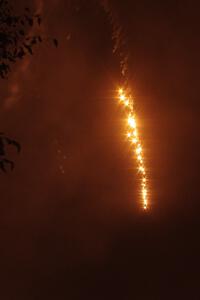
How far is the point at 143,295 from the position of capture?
481 inches

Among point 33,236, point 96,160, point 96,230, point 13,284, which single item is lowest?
point 13,284

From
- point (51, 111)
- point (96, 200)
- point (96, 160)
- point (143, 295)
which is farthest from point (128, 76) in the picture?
point (143, 295)

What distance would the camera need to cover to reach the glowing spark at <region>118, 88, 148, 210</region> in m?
11.1

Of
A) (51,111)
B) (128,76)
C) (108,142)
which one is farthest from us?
(108,142)

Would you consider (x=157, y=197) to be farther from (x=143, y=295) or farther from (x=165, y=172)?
(x=143, y=295)

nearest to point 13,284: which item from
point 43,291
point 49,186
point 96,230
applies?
point 43,291

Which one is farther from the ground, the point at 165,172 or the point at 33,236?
the point at 165,172

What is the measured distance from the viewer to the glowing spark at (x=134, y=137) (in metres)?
11.1

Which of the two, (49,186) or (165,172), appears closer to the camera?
(49,186)

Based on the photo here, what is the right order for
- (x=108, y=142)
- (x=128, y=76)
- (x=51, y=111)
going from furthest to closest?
(x=108, y=142), (x=51, y=111), (x=128, y=76)

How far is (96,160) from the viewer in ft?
41.6

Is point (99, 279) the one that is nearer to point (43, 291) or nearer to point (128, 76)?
point (43, 291)

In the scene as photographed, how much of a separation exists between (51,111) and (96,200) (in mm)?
2471

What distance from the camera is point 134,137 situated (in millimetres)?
11859
